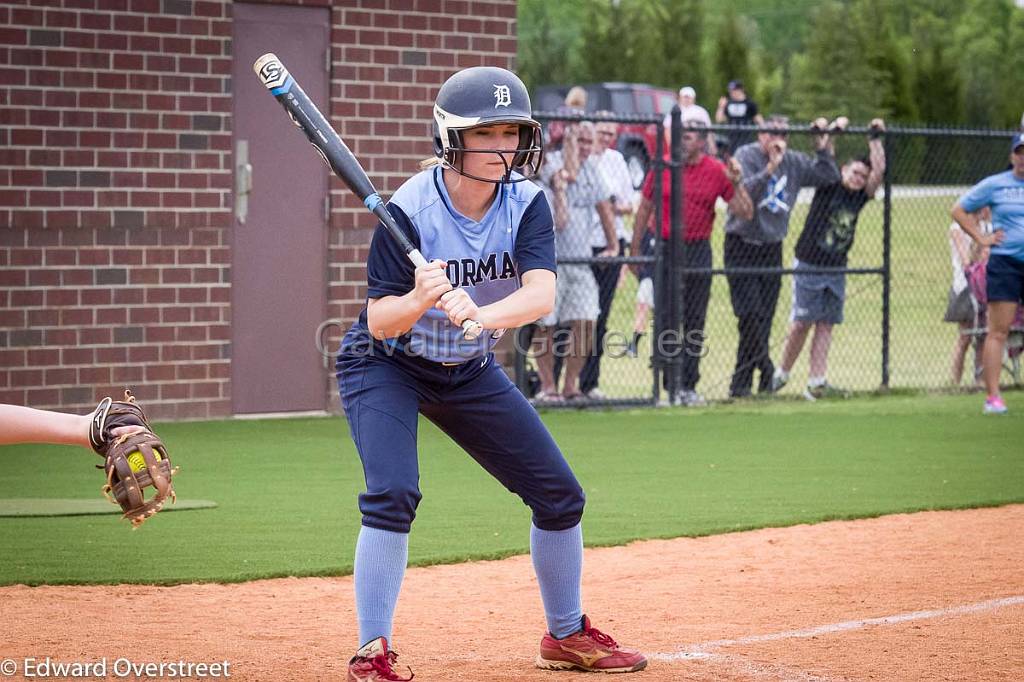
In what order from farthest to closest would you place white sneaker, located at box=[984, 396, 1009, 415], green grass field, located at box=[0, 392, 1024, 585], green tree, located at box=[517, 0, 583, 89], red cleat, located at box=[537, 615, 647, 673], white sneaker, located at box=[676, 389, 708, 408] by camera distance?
1. green tree, located at box=[517, 0, 583, 89]
2. white sneaker, located at box=[676, 389, 708, 408]
3. white sneaker, located at box=[984, 396, 1009, 415]
4. green grass field, located at box=[0, 392, 1024, 585]
5. red cleat, located at box=[537, 615, 647, 673]

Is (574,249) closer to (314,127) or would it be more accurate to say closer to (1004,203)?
(1004,203)

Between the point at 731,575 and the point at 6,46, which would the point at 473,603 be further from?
the point at 6,46

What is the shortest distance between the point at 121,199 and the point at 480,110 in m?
8.02

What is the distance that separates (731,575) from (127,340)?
686 cm

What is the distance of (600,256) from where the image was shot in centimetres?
1405

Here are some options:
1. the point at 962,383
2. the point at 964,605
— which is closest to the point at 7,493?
the point at 964,605

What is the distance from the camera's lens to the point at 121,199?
12.6 m

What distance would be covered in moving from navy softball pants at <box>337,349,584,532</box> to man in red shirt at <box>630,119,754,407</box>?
894 centimetres

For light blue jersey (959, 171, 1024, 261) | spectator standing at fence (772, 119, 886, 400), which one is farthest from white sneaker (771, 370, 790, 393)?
light blue jersey (959, 171, 1024, 261)

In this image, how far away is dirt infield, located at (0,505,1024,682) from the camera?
555cm

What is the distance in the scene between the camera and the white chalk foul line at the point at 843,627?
18.9 ft

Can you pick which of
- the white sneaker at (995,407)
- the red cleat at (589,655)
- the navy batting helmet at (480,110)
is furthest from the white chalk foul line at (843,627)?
the white sneaker at (995,407)

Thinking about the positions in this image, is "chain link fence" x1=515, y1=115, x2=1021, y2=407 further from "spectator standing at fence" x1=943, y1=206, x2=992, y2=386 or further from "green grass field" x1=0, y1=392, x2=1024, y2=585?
"green grass field" x1=0, y1=392, x2=1024, y2=585

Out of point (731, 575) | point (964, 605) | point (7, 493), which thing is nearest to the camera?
point (964, 605)
